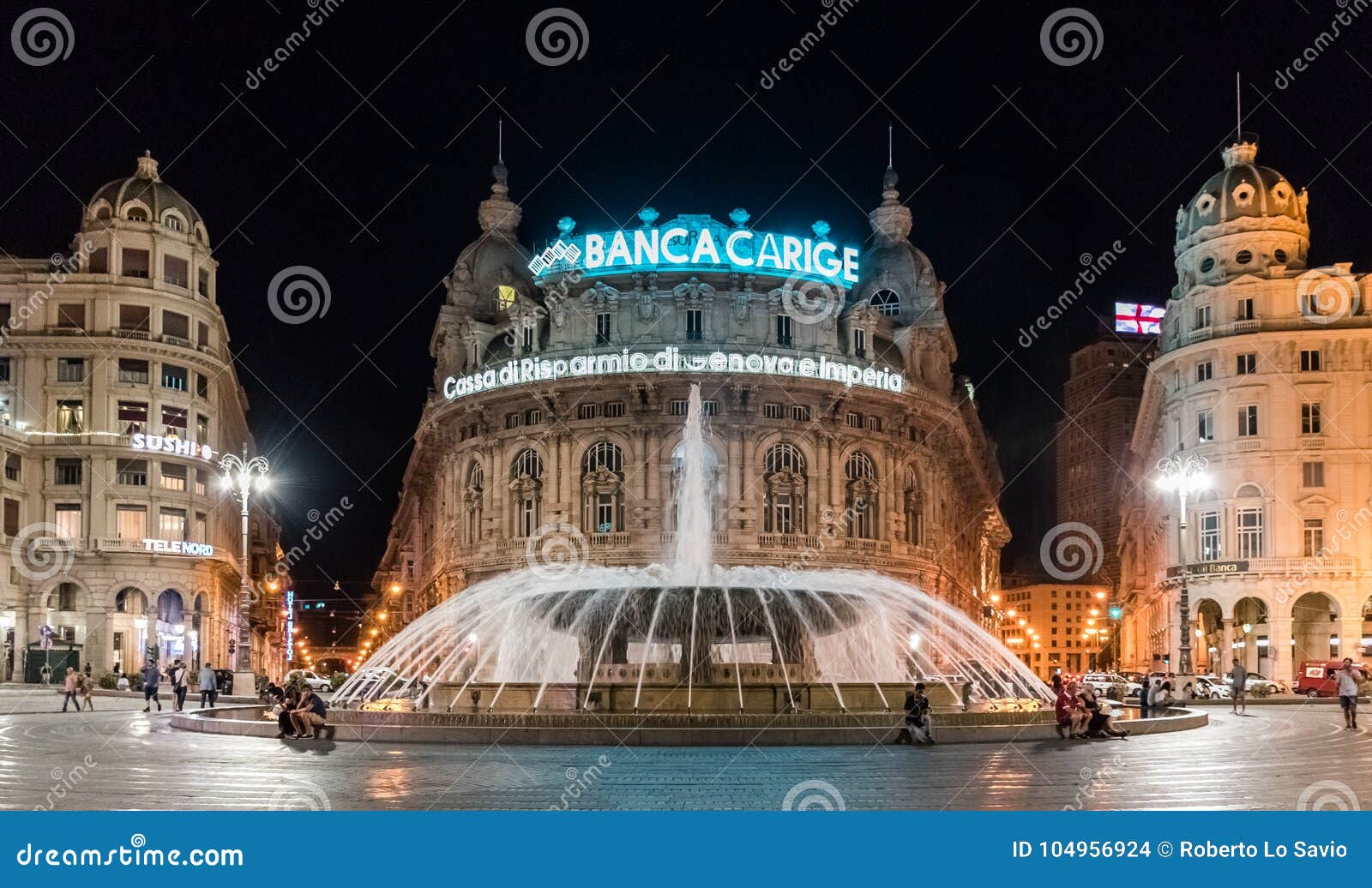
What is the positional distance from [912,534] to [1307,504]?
1869 centimetres

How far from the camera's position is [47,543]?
68000mm

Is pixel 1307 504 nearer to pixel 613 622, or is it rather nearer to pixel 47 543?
pixel 613 622

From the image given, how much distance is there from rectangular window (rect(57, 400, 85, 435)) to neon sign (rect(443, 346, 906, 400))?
19.0m

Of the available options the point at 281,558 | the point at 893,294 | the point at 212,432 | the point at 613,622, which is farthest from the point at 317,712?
the point at 281,558

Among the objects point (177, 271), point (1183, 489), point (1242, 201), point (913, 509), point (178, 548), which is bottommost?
point (178, 548)

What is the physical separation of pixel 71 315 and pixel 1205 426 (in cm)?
5270

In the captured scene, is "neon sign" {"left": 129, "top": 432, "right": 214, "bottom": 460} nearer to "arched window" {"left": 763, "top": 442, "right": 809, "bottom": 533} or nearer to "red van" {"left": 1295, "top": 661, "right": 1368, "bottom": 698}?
"arched window" {"left": 763, "top": 442, "right": 809, "bottom": 533}

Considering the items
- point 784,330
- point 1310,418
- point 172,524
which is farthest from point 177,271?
point 1310,418

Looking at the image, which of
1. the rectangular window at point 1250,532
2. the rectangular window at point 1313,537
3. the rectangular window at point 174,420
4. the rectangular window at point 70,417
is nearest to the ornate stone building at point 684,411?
the rectangular window at point 174,420

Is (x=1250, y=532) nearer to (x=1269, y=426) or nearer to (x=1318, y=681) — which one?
(x=1269, y=426)

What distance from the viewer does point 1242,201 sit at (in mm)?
72125

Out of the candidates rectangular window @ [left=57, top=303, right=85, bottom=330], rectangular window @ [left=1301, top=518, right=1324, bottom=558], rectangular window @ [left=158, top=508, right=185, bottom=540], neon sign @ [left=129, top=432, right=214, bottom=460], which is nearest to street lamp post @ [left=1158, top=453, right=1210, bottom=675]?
rectangular window @ [left=1301, top=518, right=1324, bottom=558]

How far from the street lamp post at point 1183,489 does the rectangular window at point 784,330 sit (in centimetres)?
1839

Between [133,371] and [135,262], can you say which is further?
[135,262]
